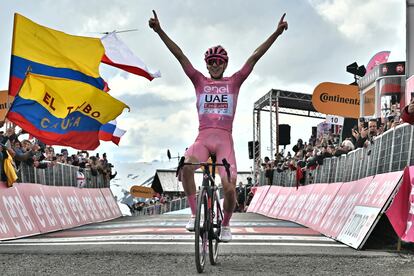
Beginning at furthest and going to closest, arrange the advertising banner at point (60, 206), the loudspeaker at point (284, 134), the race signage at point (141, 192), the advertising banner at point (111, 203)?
the race signage at point (141, 192), the loudspeaker at point (284, 134), the advertising banner at point (111, 203), the advertising banner at point (60, 206)

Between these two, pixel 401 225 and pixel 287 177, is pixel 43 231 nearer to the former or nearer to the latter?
pixel 401 225

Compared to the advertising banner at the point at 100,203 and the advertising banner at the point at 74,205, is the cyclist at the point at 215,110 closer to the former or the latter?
the advertising banner at the point at 74,205

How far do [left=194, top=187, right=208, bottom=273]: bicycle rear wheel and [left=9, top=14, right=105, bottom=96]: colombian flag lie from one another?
8.68m

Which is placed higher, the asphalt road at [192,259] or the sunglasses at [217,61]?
the sunglasses at [217,61]

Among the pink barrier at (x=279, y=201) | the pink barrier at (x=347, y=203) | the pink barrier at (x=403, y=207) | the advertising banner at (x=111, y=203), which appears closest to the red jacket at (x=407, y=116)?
the pink barrier at (x=403, y=207)

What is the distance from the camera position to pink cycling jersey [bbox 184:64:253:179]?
779 centimetres

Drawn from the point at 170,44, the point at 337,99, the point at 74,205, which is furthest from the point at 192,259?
the point at 337,99

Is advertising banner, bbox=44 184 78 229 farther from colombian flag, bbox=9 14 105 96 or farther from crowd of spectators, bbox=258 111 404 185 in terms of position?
crowd of spectators, bbox=258 111 404 185

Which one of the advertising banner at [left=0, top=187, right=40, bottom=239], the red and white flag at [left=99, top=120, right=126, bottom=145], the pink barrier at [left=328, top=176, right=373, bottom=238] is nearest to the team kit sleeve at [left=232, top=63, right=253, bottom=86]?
the pink barrier at [left=328, top=176, right=373, bottom=238]

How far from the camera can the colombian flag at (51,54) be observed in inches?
583

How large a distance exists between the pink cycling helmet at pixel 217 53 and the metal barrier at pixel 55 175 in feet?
24.1

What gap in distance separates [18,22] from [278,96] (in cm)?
2925

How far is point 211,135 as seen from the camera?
7.86 metres

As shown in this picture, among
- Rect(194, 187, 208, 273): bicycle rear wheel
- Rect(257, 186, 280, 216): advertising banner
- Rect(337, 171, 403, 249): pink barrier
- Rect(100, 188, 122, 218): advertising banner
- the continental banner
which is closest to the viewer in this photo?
Rect(194, 187, 208, 273): bicycle rear wheel
